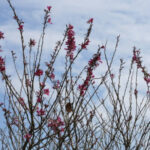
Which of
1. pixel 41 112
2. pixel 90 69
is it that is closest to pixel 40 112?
→ pixel 41 112

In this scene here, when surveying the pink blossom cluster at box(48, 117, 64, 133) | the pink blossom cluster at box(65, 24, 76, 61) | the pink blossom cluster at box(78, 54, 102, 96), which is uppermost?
the pink blossom cluster at box(65, 24, 76, 61)

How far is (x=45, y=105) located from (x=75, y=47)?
85 centimetres

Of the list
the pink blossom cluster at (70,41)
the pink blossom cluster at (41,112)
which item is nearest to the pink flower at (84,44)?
the pink blossom cluster at (70,41)

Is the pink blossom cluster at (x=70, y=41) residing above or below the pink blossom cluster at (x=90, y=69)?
above

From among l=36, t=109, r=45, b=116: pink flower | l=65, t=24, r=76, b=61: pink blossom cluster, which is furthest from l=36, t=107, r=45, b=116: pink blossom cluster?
l=65, t=24, r=76, b=61: pink blossom cluster

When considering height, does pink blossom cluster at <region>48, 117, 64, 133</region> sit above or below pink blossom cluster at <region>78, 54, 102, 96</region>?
below

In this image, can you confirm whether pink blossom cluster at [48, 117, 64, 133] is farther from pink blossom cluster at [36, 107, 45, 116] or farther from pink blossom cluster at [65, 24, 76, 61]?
pink blossom cluster at [65, 24, 76, 61]

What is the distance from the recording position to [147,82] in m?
4.47

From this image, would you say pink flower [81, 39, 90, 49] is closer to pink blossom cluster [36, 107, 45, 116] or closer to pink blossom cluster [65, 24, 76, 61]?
pink blossom cluster [65, 24, 76, 61]

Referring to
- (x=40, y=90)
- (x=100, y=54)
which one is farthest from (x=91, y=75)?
(x=40, y=90)

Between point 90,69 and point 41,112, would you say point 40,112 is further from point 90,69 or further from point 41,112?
point 90,69

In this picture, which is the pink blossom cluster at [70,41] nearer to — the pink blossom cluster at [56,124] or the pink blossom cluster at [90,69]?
the pink blossom cluster at [90,69]

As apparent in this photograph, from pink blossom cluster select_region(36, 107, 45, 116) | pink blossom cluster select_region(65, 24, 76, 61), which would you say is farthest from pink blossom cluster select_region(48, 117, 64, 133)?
pink blossom cluster select_region(65, 24, 76, 61)

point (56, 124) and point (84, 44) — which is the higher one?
point (84, 44)
